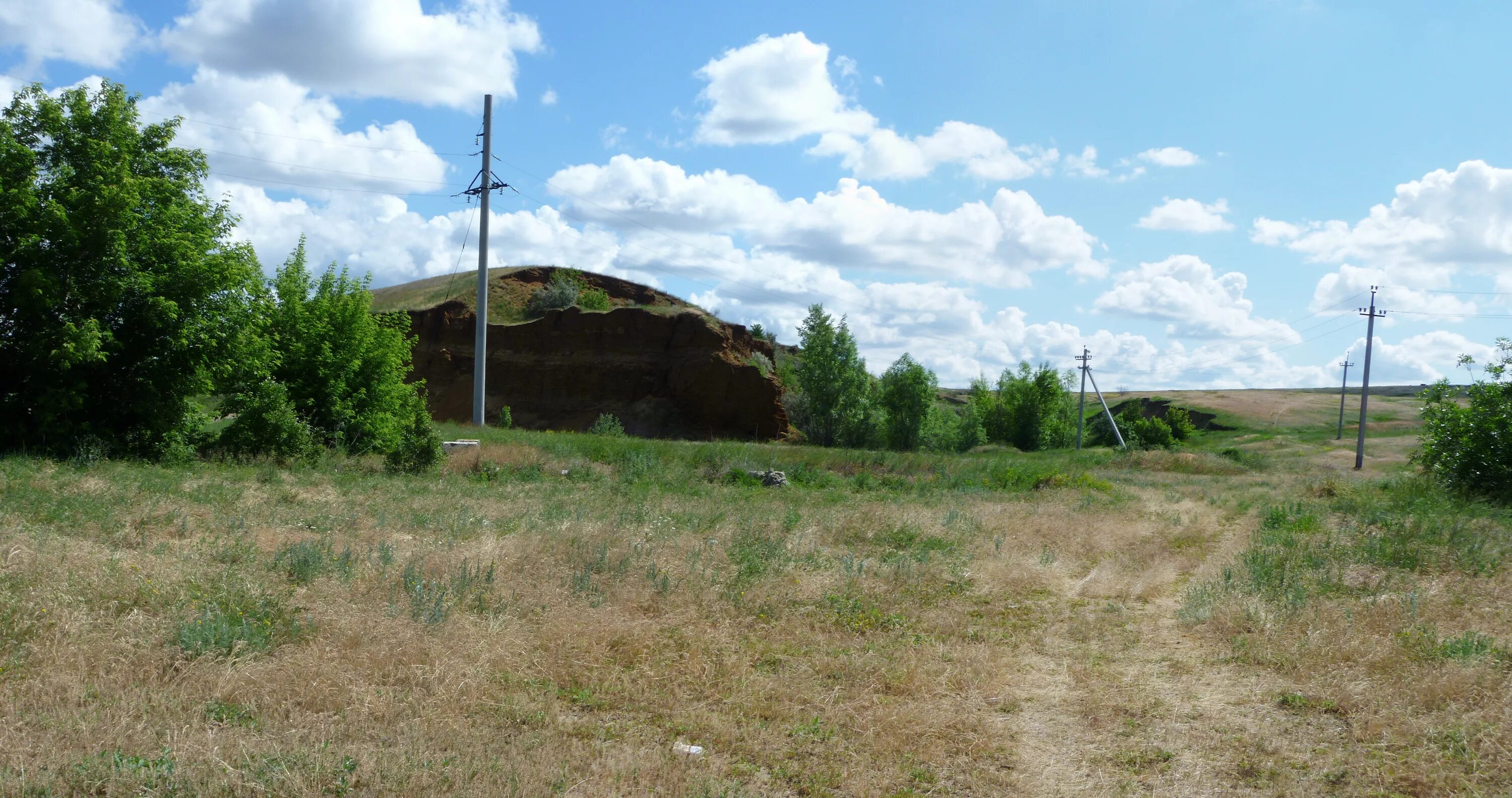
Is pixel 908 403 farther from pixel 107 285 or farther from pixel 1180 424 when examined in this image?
pixel 107 285

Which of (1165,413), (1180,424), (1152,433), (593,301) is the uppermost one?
(593,301)

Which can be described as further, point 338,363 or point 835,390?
point 835,390

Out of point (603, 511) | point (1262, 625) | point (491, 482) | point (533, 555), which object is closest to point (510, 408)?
point (491, 482)

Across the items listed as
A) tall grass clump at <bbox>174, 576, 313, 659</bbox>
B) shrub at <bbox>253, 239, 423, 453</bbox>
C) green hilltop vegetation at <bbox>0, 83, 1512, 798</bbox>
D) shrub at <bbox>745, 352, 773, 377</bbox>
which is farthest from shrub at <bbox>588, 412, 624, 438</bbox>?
tall grass clump at <bbox>174, 576, 313, 659</bbox>

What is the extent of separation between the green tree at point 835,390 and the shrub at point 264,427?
122 ft

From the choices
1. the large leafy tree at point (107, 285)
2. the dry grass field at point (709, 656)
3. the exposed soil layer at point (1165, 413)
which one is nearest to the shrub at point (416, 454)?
the large leafy tree at point (107, 285)

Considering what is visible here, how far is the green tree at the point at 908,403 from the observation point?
195ft

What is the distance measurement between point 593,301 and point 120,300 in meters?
41.5

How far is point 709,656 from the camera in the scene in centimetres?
684

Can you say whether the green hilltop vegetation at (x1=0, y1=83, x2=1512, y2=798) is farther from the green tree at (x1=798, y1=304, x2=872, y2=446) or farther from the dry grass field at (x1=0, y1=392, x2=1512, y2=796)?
the green tree at (x1=798, y1=304, x2=872, y2=446)

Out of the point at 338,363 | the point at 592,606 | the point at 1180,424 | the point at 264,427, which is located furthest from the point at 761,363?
the point at 1180,424

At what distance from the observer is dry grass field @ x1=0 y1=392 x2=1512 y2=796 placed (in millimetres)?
4770

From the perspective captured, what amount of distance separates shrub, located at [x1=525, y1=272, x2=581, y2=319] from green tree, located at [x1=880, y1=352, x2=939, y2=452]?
21813 mm

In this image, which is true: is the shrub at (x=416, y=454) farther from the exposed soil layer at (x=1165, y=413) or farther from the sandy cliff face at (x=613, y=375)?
the exposed soil layer at (x=1165, y=413)
